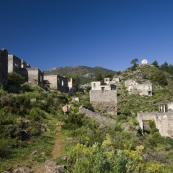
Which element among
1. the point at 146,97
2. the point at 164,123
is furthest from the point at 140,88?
the point at 164,123

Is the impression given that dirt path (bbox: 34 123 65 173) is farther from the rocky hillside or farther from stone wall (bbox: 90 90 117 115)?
the rocky hillside

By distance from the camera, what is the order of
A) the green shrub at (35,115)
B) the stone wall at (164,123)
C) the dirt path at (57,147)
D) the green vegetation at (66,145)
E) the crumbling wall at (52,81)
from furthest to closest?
the crumbling wall at (52,81)
the stone wall at (164,123)
the green shrub at (35,115)
the dirt path at (57,147)
the green vegetation at (66,145)

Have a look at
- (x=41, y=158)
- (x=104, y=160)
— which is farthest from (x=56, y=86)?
(x=104, y=160)

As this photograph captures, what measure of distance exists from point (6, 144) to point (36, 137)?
1.92 meters

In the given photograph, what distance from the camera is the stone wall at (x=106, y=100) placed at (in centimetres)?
2548

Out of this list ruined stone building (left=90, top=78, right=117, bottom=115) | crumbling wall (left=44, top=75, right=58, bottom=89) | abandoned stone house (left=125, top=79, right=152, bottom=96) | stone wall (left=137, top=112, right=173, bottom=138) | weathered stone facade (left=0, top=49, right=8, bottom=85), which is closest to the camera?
weathered stone facade (left=0, top=49, right=8, bottom=85)

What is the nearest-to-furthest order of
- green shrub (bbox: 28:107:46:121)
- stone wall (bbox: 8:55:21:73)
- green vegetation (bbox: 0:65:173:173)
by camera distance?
1. green vegetation (bbox: 0:65:173:173)
2. green shrub (bbox: 28:107:46:121)
3. stone wall (bbox: 8:55:21:73)

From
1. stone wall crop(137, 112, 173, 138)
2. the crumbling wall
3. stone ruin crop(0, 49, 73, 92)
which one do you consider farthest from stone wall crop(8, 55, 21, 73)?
stone wall crop(137, 112, 173, 138)

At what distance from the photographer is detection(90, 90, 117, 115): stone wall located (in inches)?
1003

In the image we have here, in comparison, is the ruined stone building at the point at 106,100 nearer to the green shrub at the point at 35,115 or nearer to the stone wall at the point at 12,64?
the stone wall at the point at 12,64

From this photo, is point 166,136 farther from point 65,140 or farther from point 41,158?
point 41,158

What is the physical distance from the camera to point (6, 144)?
8.56m

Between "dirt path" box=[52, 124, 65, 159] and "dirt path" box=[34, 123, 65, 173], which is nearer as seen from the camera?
"dirt path" box=[34, 123, 65, 173]

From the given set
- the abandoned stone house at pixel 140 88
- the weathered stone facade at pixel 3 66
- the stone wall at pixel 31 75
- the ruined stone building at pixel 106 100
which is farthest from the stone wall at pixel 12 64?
the abandoned stone house at pixel 140 88
